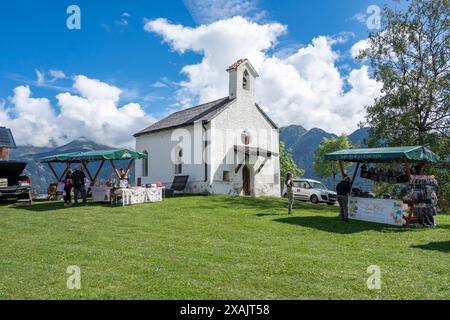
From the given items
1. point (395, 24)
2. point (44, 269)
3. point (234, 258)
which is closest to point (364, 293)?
point (234, 258)

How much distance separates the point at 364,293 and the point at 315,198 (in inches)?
864

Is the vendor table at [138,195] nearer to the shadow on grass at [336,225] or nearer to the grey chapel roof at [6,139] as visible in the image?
the grey chapel roof at [6,139]

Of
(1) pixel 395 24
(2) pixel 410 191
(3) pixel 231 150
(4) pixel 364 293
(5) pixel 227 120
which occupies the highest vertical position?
(1) pixel 395 24

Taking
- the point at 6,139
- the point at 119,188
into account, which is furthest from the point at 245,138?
the point at 6,139

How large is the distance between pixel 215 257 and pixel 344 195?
9.74 m

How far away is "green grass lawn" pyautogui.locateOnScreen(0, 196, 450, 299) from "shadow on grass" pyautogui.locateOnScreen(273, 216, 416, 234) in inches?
1.8

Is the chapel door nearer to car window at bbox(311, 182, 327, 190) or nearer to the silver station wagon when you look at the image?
the silver station wagon

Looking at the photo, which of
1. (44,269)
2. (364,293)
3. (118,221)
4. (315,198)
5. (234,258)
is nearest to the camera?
(364,293)

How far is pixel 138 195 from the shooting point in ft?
68.5

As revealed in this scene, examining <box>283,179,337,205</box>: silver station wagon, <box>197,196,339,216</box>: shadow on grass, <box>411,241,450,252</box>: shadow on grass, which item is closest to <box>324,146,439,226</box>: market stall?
<box>411,241,450,252</box>: shadow on grass

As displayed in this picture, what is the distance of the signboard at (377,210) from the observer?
596 inches

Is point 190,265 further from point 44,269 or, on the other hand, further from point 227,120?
point 227,120
